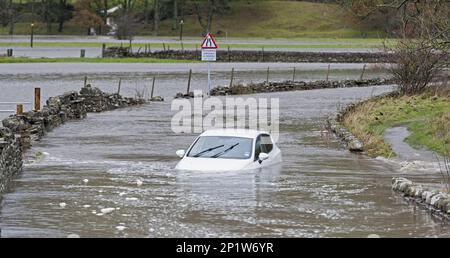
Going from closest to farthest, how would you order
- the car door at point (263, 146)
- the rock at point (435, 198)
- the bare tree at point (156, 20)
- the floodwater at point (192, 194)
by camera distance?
the floodwater at point (192, 194), the rock at point (435, 198), the car door at point (263, 146), the bare tree at point (156, 20)

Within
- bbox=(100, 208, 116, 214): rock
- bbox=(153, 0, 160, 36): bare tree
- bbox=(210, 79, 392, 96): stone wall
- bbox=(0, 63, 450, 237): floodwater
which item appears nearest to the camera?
bbox=(0, 63, 450, 237): floodwater

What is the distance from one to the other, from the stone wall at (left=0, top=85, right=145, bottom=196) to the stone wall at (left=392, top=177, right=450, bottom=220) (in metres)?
8.23

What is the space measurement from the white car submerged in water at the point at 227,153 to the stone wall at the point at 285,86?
3088cm

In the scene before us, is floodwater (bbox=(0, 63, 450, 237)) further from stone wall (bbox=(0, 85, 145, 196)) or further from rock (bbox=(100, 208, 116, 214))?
stone wall (bbox=(0, 85, 145, 196))

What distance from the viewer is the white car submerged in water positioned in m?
22.3

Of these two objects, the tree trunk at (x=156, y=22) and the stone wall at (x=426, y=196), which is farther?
the tree trunk at (x=156, y=22)

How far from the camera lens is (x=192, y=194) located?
19844 mm

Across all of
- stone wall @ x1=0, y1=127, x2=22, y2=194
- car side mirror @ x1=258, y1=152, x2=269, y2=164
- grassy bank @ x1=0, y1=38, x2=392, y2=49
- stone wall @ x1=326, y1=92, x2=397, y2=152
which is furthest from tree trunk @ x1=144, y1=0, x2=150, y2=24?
car side mirror @ x1=258, y1=152, x2=269, y2=164

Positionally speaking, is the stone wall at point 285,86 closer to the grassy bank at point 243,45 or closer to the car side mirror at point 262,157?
the car side mirror at point 262,157

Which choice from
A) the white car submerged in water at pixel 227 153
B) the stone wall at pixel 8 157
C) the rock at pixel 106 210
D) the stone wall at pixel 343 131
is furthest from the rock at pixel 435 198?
the stone wall at pixel 343 131

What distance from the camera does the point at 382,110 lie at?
3809 cm

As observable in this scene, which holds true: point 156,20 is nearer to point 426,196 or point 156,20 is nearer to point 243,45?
point 243,45

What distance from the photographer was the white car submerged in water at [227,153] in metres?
22.3

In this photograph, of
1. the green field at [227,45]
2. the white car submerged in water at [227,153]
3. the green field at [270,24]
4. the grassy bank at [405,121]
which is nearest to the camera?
the white car submerged in water at [227,153]
